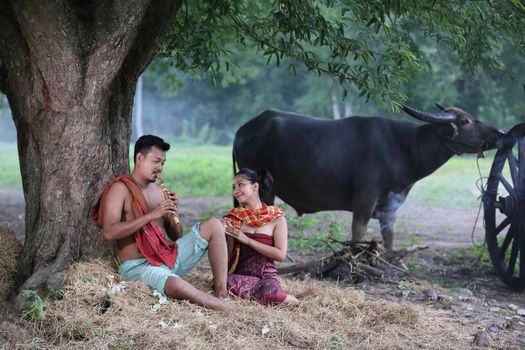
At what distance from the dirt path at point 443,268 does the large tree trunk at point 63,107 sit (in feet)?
9.92

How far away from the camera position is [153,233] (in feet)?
19.5

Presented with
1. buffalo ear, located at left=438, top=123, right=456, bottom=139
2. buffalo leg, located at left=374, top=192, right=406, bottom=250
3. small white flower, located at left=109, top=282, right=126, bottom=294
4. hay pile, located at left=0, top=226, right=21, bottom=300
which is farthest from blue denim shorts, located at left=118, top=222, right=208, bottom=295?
buffalo ear, located at left=438, top=123, right=456, bottom=139

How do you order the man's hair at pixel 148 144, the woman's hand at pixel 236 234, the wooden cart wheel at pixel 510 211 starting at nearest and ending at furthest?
the man's hair at pixel 148 144
the woman's hand at pixel 236 234
the wooden cart wheel at pixel 510 211

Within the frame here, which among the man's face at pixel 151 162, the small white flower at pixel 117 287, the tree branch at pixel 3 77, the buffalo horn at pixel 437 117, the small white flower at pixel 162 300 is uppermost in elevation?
the buffalo horn at pixel 437 117

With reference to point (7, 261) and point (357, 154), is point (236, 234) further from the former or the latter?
point (357, 154)

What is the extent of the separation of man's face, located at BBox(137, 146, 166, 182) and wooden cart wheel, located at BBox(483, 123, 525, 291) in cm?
430

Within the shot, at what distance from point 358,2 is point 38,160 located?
10.5 feet

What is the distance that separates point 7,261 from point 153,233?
1.37 m

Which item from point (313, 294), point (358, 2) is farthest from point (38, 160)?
point (358, 2)

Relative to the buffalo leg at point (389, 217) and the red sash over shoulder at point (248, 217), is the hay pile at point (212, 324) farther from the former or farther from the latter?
the buffalo leg at point (389, 217)

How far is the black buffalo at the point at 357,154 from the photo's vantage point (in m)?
10.1

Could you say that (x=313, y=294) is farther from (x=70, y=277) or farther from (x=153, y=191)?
(x=70, y=277)

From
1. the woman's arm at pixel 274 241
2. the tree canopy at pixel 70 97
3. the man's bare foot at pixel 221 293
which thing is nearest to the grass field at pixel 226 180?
the woman's arm at pixel 274 241

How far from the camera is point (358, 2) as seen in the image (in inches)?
292
